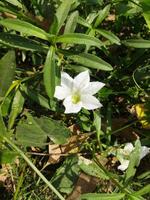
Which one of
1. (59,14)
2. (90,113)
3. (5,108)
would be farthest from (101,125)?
(59,14)

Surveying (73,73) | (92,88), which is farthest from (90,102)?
(73,73)

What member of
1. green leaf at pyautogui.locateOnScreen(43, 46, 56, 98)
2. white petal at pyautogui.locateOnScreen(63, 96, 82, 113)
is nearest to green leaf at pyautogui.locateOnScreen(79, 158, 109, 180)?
white petal at pyautogui.locateOnScreen(63, 96, 82, 113)

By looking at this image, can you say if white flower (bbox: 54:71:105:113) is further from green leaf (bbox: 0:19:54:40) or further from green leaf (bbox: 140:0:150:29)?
green leaf (bbox: 140:0:150:29)

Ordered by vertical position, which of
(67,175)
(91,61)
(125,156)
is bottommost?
(67,175)

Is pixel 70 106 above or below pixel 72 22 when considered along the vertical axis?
below

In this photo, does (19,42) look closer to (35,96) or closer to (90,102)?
(35,96)

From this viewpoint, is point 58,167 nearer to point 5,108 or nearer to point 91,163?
point 91,163
